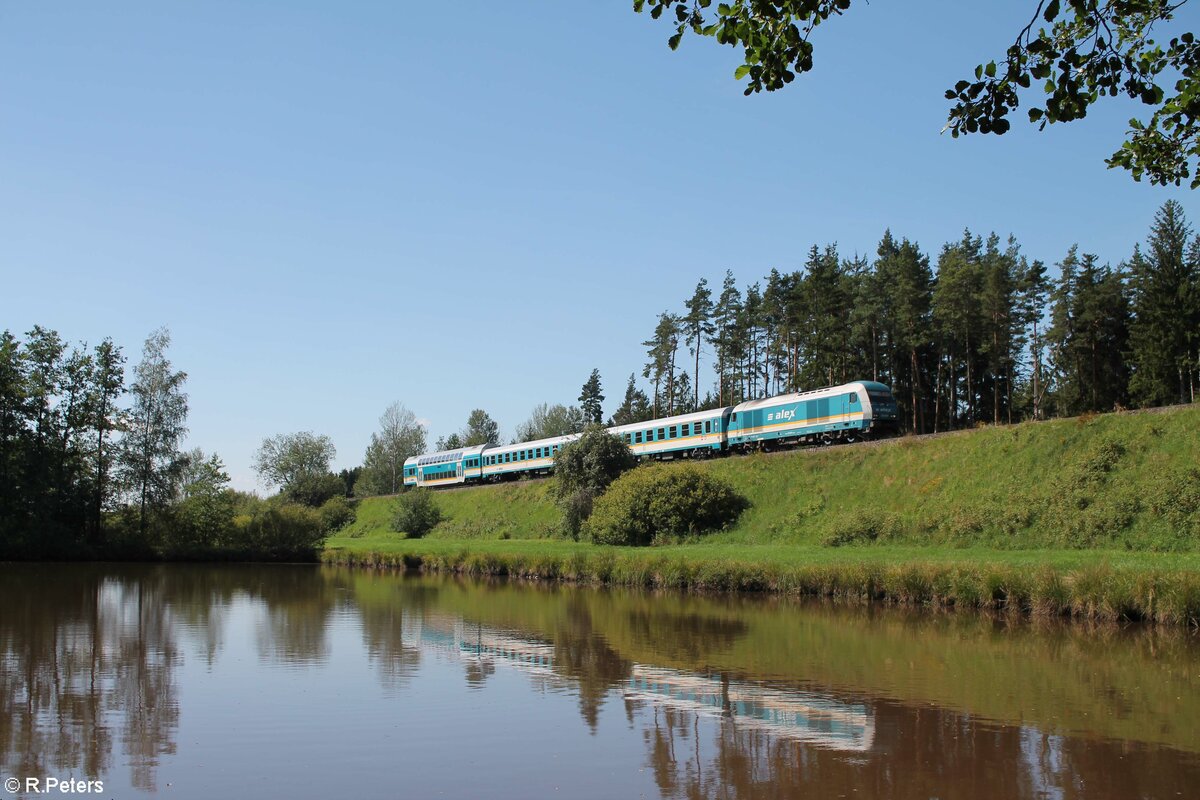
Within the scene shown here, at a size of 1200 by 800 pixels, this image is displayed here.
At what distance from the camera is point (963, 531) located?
33844 mm

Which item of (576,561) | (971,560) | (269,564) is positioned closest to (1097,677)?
(971,560)

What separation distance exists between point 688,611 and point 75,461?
42255mm

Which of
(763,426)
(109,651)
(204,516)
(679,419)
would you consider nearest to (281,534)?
(204,516)

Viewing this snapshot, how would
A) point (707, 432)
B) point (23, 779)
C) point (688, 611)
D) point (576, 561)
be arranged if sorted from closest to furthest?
point (23, 779) → point (688, 611) → point (576, 561) → point (707, 432)

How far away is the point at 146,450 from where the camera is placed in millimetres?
53625

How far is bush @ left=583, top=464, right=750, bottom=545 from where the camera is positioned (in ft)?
142

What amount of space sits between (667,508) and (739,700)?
2916cm

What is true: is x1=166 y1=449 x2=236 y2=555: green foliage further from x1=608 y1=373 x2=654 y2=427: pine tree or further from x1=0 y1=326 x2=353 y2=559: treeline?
x1=608 y1=373 x2=654 y2=427: pine tree

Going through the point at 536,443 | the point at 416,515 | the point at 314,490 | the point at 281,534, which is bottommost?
the point at 281,534

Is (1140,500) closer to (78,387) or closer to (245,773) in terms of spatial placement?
(245,773)

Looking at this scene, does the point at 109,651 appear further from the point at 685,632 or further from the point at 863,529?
the point at 863,529

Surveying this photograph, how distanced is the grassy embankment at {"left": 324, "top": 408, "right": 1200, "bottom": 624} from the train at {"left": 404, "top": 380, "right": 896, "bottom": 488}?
5.49 ft

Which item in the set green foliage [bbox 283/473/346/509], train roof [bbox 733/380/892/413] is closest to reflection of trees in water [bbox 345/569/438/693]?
train roof [bbox 733/380/892/413]

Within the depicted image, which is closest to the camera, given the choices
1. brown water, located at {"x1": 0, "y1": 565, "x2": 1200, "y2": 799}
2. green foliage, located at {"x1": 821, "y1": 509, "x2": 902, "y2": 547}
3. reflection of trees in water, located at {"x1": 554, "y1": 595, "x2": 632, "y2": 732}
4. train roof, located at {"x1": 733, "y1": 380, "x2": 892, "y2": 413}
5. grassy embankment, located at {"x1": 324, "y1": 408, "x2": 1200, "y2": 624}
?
brown water, located at {"x1": 0, "y1": 565, "x2": 1200, "y2": 799}
